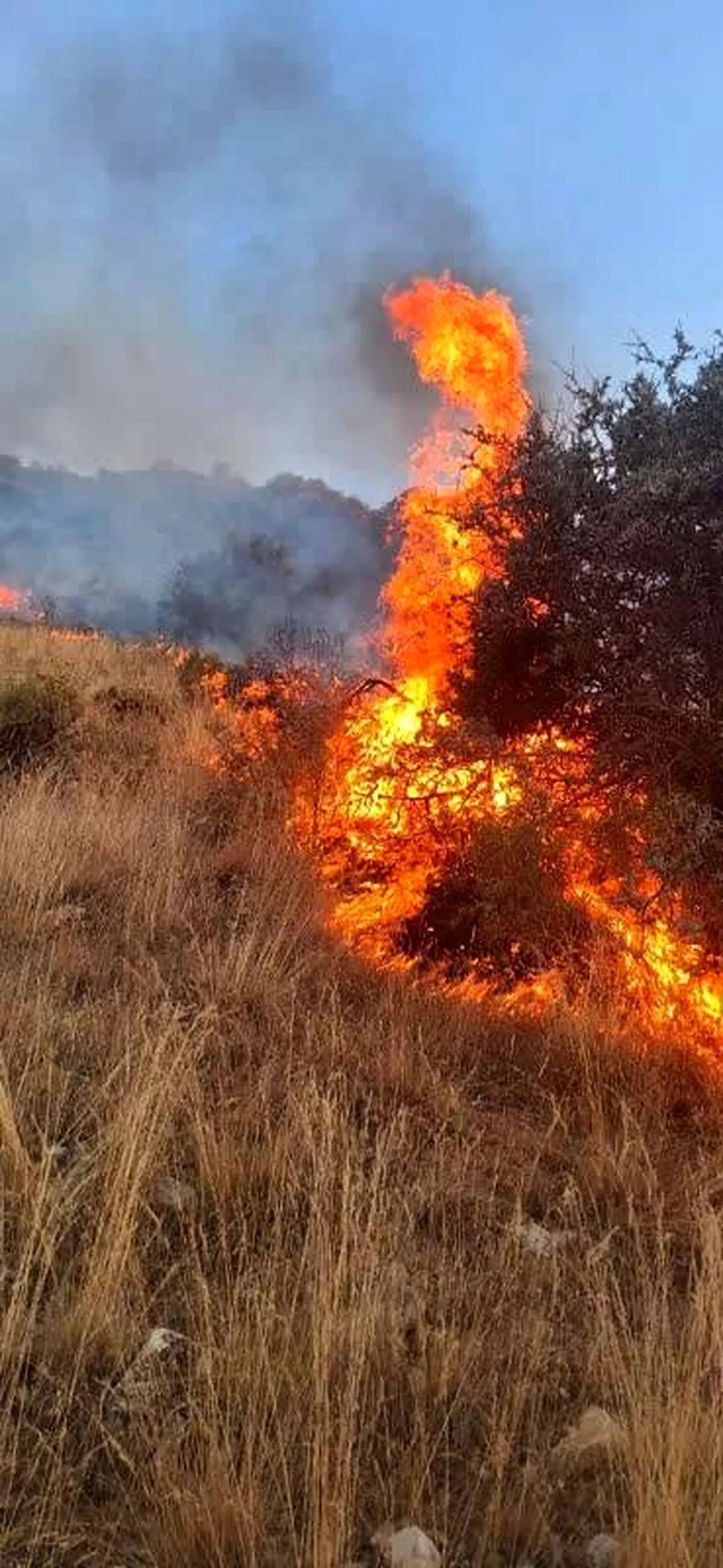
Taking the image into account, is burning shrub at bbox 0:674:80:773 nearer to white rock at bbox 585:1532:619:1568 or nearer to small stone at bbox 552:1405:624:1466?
small stone at bbox 552:1405:624:1466

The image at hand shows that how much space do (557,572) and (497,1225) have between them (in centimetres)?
412

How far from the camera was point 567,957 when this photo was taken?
621 centimetres

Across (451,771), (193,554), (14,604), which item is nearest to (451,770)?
(451,771)

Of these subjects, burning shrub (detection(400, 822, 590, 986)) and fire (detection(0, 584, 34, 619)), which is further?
fire (detection(0, 584, 34, 619))

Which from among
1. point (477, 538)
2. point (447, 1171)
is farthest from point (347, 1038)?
point (477, 538)

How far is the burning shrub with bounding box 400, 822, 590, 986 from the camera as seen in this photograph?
6.37 metres

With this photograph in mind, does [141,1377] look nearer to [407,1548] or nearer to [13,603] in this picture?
[407,1548]

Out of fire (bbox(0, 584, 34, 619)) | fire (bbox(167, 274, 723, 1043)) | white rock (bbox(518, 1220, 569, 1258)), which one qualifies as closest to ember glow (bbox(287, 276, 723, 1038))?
fire (bbox(167, 274, 723, 1043))

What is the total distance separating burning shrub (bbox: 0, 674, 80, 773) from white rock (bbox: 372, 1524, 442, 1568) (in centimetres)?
817

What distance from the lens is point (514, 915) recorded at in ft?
21.4

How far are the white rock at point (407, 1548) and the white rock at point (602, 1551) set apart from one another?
32cm

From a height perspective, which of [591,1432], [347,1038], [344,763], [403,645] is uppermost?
[403,645]

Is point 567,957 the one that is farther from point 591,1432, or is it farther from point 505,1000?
point 591,1432

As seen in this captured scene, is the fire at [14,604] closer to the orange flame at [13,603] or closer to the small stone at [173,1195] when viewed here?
the orange flame at [13,603]
